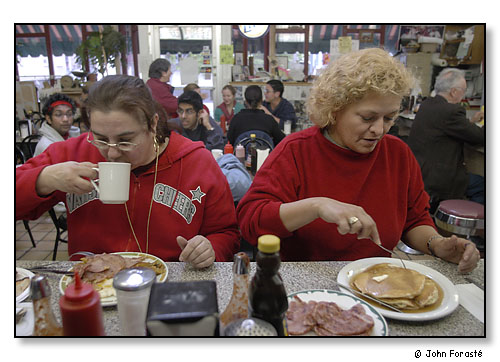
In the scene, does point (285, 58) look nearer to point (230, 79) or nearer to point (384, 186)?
point (230, 79)

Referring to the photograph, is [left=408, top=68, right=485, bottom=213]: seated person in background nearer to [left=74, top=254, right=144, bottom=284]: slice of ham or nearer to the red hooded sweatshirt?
the red hooded sweatshirt

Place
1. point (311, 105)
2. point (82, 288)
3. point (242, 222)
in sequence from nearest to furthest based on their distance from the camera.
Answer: point (82, 288) < point (242, 222) < point (311, 105)

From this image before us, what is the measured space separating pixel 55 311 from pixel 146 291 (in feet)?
0.70

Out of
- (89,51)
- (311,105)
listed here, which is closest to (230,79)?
(89,51)

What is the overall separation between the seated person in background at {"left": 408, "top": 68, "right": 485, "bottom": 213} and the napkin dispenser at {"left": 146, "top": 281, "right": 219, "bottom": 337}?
3698 mm

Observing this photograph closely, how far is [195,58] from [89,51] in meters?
2.06

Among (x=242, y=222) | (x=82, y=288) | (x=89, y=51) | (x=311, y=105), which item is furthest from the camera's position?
(x=89, y=51)

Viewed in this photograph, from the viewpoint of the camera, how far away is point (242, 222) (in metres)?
1.45

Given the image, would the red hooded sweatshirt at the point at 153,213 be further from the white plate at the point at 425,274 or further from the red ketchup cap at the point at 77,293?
the red ketchup cap at the point at 77,293

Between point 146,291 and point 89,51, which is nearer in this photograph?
point 146,291

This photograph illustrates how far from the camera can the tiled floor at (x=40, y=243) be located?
3.41 m

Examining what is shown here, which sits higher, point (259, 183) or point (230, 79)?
point (230, 79)
